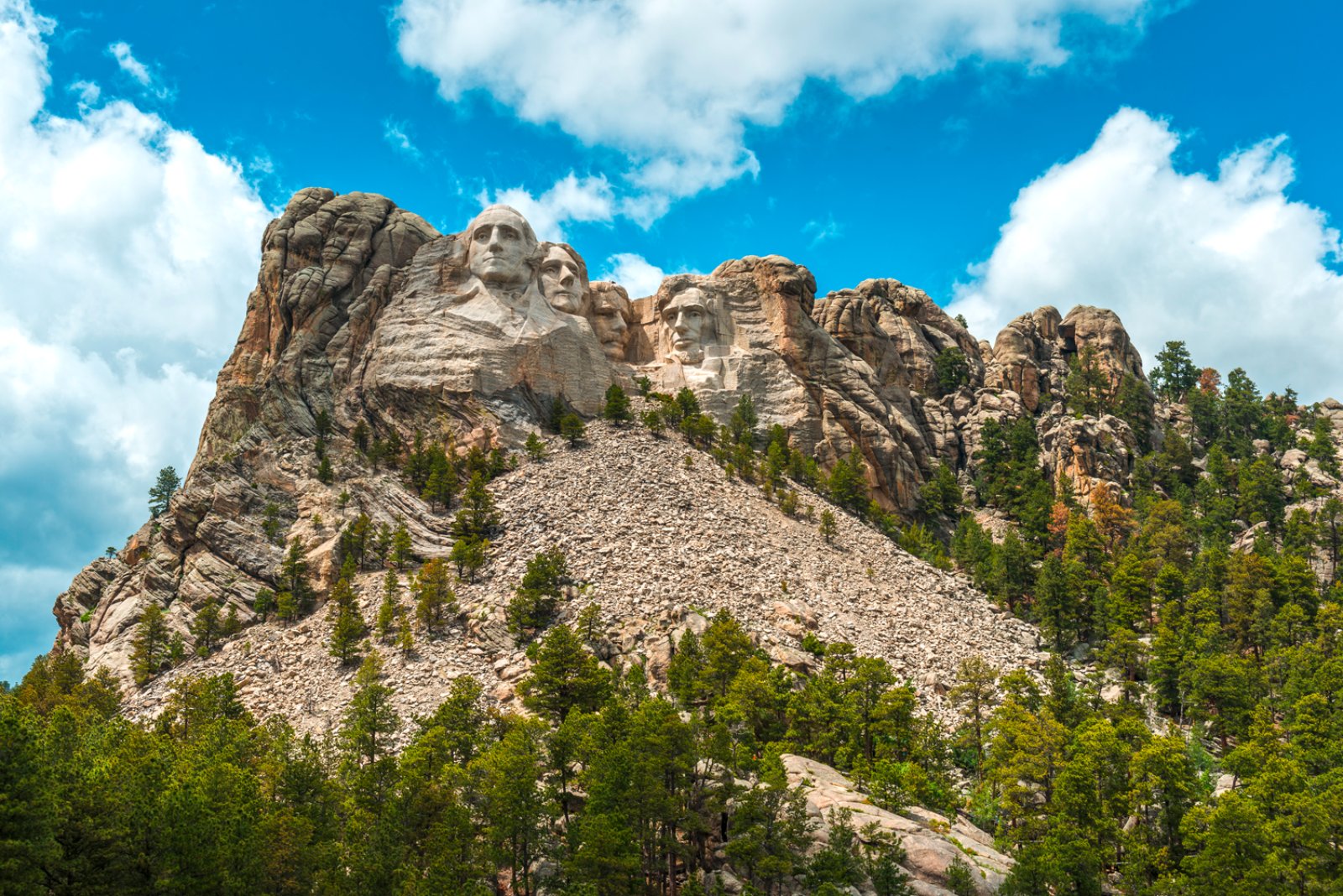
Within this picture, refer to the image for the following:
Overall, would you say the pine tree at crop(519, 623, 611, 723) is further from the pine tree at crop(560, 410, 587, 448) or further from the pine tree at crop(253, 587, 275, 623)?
the pine tree at crop(560, 410, 587, 448)

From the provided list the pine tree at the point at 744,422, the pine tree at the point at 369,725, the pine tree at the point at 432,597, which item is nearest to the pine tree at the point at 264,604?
the pine tree at the point at 432,597

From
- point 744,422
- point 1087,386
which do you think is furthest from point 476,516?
point 1087,386

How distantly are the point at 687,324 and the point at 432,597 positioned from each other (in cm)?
5794

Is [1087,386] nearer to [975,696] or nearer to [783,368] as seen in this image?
[783,368]

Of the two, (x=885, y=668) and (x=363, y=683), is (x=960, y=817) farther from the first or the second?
(x=363, y=683)

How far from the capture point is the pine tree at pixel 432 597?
7588 centimetres

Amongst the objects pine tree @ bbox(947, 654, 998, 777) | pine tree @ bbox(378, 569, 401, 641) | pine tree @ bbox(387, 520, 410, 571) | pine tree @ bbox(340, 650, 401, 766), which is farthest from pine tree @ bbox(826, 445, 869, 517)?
pine tree @ bbox(340, 650, 401, 766)

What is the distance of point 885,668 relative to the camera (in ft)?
215

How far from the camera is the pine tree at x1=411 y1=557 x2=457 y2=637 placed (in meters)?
75.9

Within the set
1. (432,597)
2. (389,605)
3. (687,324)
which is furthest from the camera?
(687,324)

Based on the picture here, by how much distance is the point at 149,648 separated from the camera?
76875mm

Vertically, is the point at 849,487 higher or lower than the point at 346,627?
higher

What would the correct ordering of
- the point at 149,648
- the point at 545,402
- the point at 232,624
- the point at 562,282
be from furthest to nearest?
the point at 562,282
the point at 545,402
the point at 232,624
the point at 149,648

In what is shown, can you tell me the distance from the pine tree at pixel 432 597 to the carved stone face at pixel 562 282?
150ft
